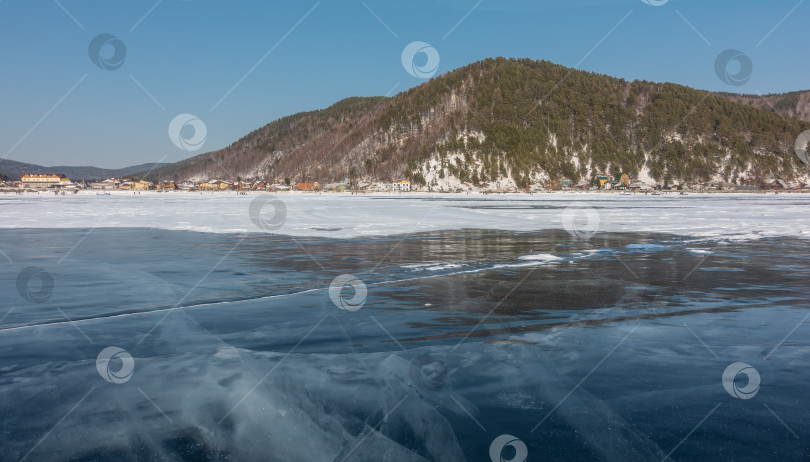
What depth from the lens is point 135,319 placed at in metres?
8.79

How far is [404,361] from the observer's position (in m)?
6.45

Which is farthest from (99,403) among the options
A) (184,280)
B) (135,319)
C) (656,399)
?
(184,280)

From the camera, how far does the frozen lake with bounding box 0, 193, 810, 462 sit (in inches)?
177

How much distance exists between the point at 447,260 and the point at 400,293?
5.02m

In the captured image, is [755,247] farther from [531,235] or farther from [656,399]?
[656,399]
